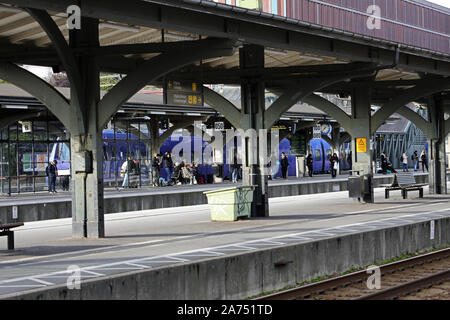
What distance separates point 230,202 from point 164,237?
3586mm

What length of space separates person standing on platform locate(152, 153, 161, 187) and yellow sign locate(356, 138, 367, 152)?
12.2 m

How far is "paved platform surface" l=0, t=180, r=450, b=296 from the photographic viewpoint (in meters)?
10.7

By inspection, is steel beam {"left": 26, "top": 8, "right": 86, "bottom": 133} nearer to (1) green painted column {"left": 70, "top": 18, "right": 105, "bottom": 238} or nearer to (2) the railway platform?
(1) green painted column {"left": 70, "top": 18, "right": 105, "bottom": 238}

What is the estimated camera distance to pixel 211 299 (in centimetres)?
1098

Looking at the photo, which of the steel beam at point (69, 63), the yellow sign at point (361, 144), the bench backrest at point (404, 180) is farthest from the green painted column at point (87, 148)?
the bench backrest at point (404, 180)

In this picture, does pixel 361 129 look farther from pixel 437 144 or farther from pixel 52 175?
pixel 52 175

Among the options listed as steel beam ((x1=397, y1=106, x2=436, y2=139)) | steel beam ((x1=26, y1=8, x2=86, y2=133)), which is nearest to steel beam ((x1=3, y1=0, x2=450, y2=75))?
steel beam ((x1=26, y1=8, x2=86, y2=133))

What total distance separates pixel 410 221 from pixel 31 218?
36.0 ft

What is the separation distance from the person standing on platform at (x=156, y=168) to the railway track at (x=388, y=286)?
2024 centimetres

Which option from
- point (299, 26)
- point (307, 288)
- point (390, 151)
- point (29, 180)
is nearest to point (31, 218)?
point (29, 180)

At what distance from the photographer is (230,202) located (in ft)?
60.2

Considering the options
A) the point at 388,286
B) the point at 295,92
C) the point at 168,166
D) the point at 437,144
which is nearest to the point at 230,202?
the point at 295,92

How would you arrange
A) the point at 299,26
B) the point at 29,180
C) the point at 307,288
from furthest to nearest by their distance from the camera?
1. the point at 29,180
2. the point at 299,26
3. the point at 307,288
